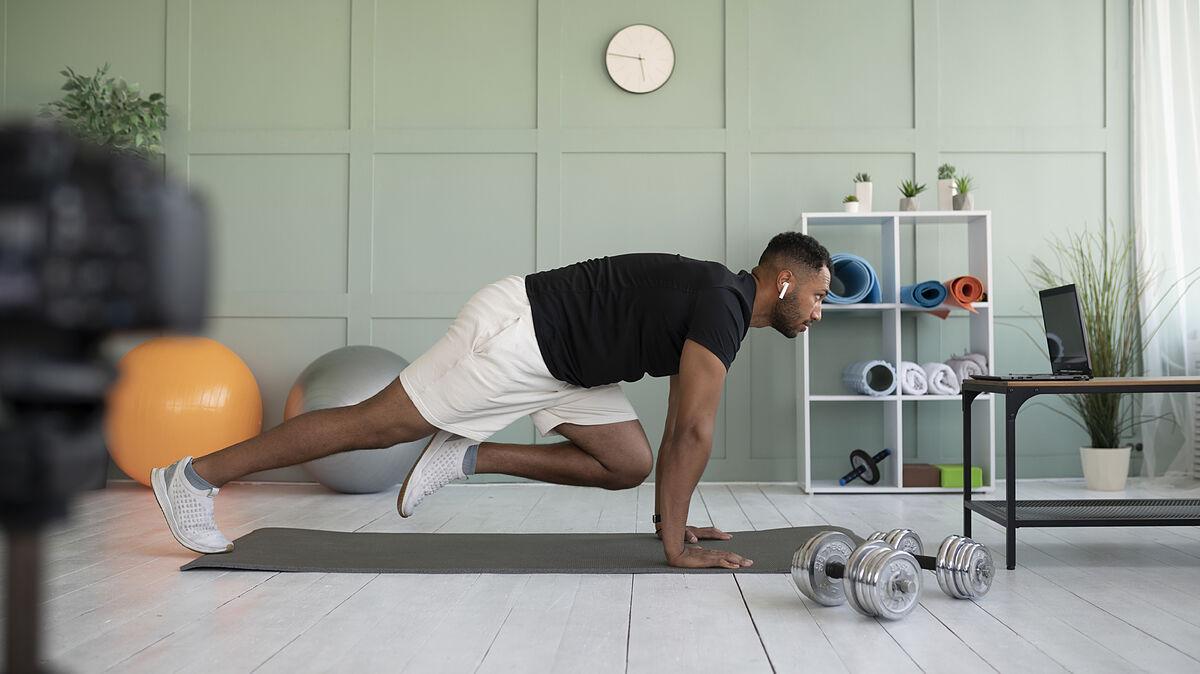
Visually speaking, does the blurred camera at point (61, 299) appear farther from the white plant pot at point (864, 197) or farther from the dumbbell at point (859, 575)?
the white plant pot at point (864, 197)

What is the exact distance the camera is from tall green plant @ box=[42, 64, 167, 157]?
171 inches

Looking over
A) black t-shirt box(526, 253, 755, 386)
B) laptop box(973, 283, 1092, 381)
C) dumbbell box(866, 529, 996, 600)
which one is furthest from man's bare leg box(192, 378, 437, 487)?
laptop box(973, 283, 1092, 381)

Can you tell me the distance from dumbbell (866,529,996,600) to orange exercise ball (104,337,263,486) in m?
2.92

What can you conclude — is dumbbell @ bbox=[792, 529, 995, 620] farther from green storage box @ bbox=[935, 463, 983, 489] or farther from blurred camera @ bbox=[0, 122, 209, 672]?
green storage box @ bbox=[935, 463, 983, 489]

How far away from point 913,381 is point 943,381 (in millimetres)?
137

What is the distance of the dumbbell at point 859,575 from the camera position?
6.17 feet

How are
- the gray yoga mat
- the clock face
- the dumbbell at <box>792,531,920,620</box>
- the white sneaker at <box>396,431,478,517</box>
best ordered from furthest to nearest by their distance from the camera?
1. the clock face
2. the white sneaker at <box>396,431,478,517</box>
3. the gray yoga mat
4. the dumbbell at <box>792,531,920,620</box>

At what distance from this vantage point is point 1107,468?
13.8ft

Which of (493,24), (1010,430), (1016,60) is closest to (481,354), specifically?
(1010,430)

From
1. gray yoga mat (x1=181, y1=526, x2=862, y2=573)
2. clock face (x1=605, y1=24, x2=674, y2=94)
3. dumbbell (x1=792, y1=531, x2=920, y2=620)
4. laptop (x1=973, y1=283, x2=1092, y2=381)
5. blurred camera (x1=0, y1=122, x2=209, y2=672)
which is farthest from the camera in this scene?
clock face (x1=605, y1=24, x2=674, y2=94)

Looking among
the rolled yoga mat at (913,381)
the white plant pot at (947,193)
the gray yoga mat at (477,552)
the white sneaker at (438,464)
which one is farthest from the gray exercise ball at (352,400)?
the white plant pot at (947,193)

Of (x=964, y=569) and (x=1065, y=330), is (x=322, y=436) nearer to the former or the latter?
(x=964, y=569)

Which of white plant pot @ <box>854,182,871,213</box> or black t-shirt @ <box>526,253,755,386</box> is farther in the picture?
white plant pot @ <box>854,182,871,213</box>

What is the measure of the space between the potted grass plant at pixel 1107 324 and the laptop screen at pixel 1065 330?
4.54 feet
